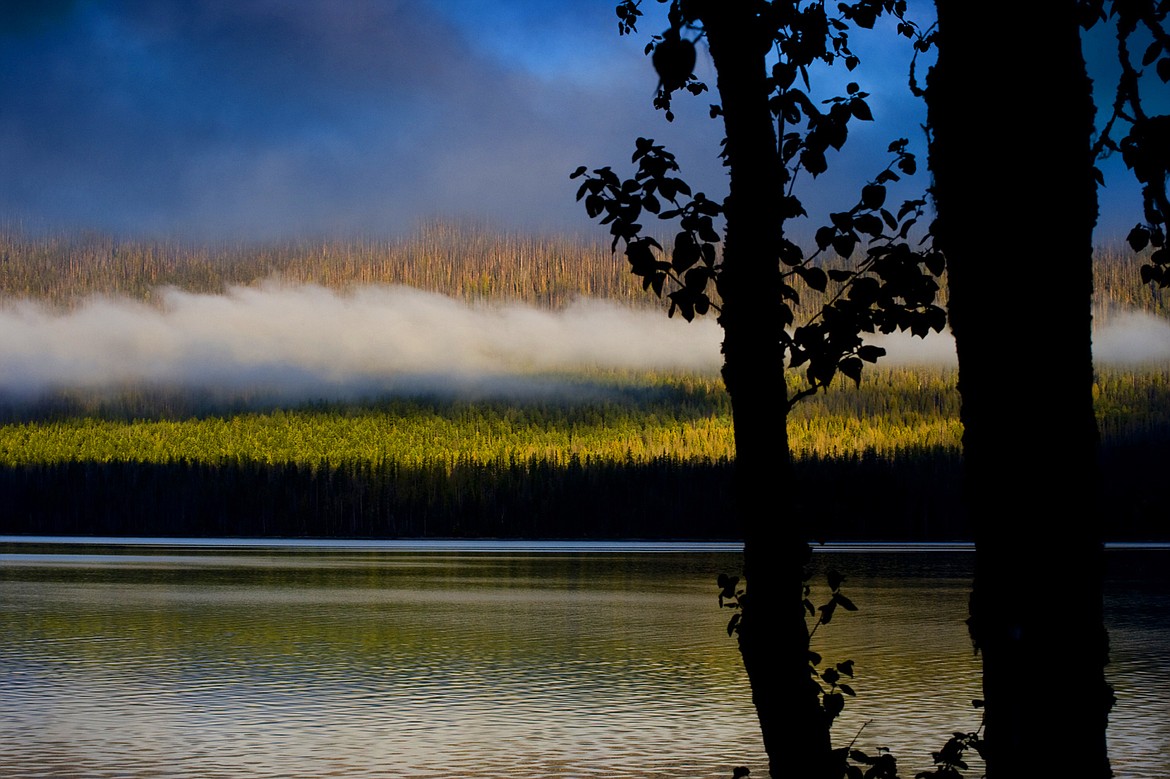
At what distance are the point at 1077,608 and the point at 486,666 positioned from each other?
31968 mm

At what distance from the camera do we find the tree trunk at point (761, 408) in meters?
6.21

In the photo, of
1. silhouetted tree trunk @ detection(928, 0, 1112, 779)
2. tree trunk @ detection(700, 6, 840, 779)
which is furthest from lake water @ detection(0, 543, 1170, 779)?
silhouetted tree trunk @ detection(928, 0, 1112, 779)

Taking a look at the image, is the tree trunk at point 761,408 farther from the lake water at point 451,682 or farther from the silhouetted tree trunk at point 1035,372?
the lake water at point 451,682

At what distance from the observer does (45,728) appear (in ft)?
80.2

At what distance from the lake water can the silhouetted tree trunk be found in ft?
56.4

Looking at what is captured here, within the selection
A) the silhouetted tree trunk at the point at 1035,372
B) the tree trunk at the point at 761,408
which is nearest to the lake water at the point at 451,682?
the tree trunk at the point at 761,408

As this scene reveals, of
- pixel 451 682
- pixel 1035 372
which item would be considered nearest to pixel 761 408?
pixel 1035 372

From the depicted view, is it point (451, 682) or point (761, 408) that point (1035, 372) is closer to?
→ point (761, 408)

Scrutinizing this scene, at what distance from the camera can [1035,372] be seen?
12.9ft

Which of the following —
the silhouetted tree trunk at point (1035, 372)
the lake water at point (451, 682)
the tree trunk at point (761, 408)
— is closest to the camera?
the silhouetted tree trunk at point (1035, 372)

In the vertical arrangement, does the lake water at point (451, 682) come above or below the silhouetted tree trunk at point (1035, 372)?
below

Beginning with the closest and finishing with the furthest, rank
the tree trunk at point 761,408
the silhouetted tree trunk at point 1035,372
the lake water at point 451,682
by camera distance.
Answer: the silhouetted tree trunk at point 1035,372 < the tree trunk at point 761,408 < the lake water at point 451,682

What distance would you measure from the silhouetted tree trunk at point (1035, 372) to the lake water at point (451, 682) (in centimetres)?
1718

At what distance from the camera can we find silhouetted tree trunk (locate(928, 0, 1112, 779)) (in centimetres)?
393
